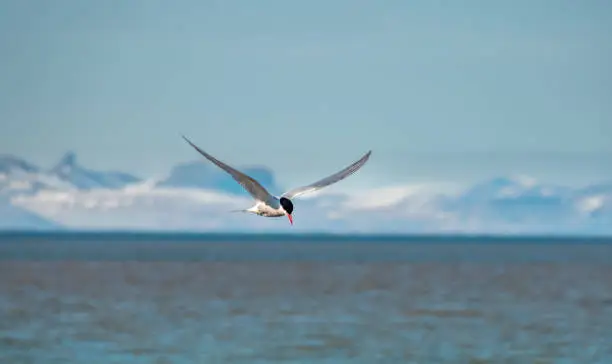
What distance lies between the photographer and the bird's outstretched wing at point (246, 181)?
23.9 meters

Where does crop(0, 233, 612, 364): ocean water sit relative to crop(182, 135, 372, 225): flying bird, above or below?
below

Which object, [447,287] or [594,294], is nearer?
[594,294]

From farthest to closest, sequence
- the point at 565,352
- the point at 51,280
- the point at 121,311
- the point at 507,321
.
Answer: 1. the point at 51,280
2. the point at 121,311
3. the point at 507,321
4. the point at 565,352

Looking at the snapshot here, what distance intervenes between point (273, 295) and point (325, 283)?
Answer: 40.5ft

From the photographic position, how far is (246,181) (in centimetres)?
2623

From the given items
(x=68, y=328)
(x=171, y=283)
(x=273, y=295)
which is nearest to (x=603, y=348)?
(x=68, y=328)

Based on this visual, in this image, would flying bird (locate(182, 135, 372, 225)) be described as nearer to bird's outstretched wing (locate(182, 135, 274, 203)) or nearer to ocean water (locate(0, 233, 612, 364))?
bird's outstretched wing (locate(182, 135, 274, 203))

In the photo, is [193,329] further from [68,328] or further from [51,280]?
[51,280]

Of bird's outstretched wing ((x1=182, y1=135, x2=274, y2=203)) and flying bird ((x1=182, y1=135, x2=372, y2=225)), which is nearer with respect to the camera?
bird's outstretched wing ((x1=182, y1=135, x2=274, y2=203))

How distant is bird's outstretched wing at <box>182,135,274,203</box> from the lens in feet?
78.4

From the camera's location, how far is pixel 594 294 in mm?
66625

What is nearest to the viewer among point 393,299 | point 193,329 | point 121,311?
point 193,329

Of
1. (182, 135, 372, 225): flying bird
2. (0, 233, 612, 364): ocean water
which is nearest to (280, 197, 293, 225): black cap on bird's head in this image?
(182, 135, 372, 225): flying bird

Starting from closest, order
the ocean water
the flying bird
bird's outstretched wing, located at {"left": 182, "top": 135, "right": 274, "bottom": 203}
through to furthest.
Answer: bird's outstretched wing, located at {"left": 182, "top": 135, "right": 274, "bottom": 203} → the flying bird → the ocean water
